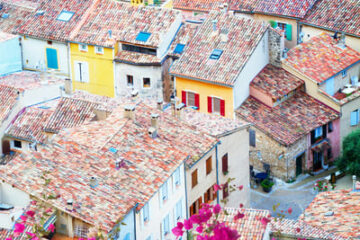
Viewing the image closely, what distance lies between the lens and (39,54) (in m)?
74.8

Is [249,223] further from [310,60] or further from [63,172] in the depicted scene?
[310,60]

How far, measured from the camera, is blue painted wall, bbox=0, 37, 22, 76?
72812 mm

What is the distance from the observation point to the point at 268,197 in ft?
210

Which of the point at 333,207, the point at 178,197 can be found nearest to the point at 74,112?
the point at 178,197

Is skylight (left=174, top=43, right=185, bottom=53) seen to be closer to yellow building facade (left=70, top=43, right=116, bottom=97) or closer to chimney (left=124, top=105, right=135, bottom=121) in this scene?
yellow building facade (left=70, top=43, right=116, bottom=97)

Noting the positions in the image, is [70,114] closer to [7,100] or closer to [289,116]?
[7,100]

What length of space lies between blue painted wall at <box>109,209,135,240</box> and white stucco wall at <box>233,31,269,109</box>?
69.7 feet

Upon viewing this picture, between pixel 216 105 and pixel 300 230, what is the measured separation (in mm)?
24323

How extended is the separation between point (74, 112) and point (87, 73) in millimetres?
13394

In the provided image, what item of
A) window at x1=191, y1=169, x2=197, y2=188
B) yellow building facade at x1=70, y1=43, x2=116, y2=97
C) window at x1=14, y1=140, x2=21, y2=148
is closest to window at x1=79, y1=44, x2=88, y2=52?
yellow building facade at x1=70, y1=43, x2=116, y2=97

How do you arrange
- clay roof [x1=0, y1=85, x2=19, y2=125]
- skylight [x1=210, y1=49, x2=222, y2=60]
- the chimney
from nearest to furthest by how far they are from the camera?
the chimney, clay roof [x1=0, y1=85, x2=19, y2=125], skylight [x1=210, y1=49, x2=222, y2=60]

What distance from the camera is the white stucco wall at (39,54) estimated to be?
7400 cm

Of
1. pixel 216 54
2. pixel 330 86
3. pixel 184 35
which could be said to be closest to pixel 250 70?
pixel 216 54

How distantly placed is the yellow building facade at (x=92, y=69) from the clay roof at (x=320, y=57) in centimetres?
1324
